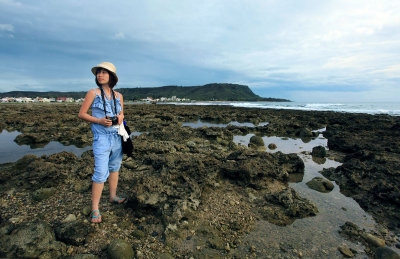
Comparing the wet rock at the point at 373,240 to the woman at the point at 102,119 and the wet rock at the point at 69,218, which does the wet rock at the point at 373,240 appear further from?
the wet rock at the point at 69,218

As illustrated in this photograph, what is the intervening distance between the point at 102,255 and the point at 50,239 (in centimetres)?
78

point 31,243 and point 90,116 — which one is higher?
point 90,116

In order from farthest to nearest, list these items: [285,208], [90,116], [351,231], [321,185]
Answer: [321,185] → [285,208] → [351,231] → [90,116]

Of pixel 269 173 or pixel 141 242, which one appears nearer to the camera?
pixel 141 242

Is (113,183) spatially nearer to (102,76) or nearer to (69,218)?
(69,218)

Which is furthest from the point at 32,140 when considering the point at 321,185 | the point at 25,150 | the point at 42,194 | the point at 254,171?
the point at 321,185

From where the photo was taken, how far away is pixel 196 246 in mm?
2846

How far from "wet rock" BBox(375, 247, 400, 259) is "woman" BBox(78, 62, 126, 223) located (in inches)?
167

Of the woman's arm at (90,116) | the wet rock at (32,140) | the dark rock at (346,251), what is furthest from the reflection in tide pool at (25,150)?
the dark rock at (346,251)

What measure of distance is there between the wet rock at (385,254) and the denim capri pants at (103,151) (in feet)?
13.9

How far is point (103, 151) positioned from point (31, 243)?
147 centimetres

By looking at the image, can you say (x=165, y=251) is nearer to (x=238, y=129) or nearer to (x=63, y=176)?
(x=63, y=176)

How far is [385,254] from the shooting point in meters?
2.62

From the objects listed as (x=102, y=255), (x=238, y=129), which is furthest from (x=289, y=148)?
(x=102, y=255)
